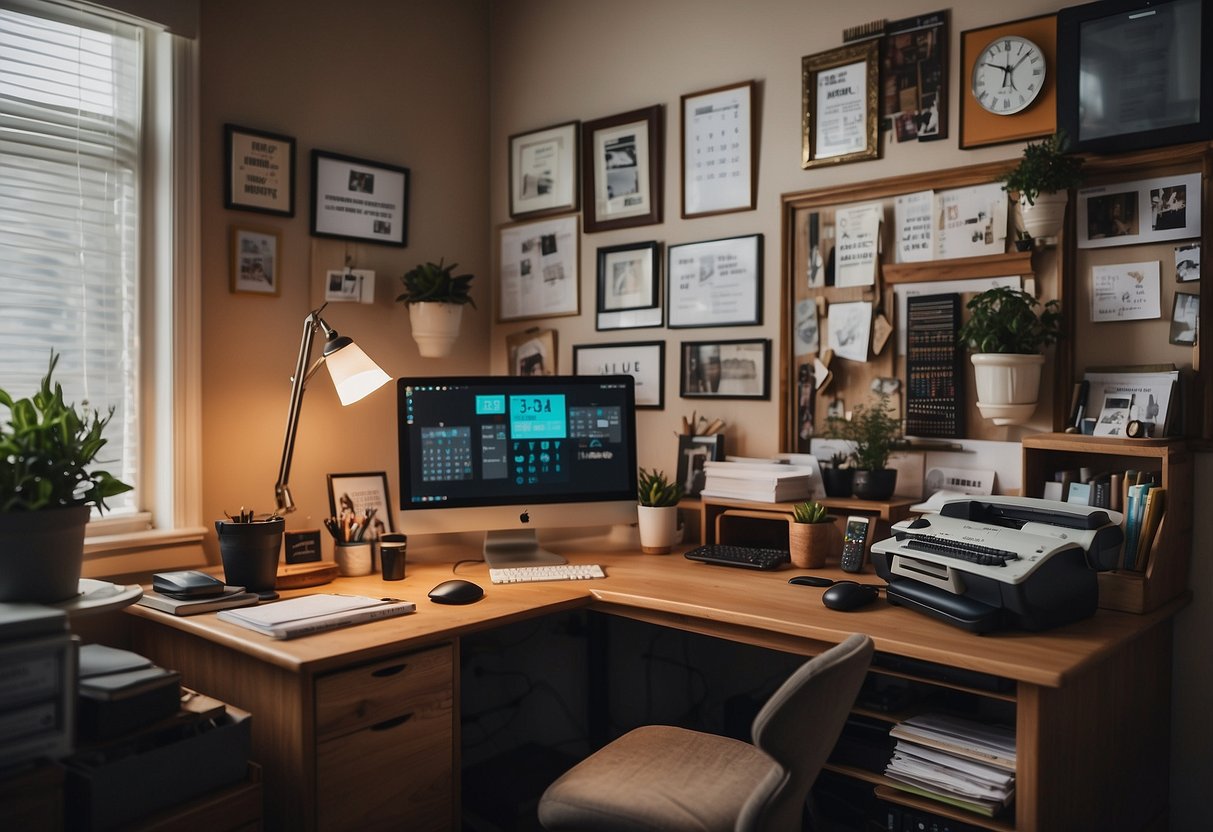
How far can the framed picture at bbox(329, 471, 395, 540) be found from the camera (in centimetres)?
247

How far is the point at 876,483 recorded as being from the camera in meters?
2.26

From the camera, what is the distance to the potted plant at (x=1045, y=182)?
6.45ft

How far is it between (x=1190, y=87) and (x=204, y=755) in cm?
232

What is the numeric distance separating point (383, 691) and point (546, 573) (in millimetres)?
606

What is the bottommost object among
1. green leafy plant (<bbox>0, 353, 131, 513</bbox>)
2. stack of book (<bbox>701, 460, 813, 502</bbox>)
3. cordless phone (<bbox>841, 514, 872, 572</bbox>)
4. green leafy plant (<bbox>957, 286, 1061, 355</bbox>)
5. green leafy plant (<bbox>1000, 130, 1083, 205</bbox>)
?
cordless phone (<bbox>841, 514, 872, 572</bbox>)

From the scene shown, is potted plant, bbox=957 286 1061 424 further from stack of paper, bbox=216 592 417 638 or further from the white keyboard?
stack of paper, bbox=216 592 417 638

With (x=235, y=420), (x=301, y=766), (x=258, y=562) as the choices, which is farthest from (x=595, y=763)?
(x=235, y=420)

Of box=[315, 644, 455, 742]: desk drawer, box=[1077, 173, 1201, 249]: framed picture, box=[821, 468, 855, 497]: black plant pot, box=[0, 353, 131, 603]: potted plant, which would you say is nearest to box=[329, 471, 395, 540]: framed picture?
box=[315, 644, 455, 742]: desk drawer

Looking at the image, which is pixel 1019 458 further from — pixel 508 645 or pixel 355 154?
pixel 355 154

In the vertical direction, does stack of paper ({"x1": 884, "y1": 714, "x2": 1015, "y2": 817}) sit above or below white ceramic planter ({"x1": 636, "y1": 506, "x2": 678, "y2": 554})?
below

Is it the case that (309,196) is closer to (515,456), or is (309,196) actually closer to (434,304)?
(434,304)

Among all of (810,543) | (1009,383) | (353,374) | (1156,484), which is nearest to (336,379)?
(353,374)

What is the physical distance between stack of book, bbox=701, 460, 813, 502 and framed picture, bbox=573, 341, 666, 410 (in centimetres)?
38

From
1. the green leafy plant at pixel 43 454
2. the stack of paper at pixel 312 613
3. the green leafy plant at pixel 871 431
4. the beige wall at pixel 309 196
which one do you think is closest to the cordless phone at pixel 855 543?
the green leafy plant at pixel 871 431
